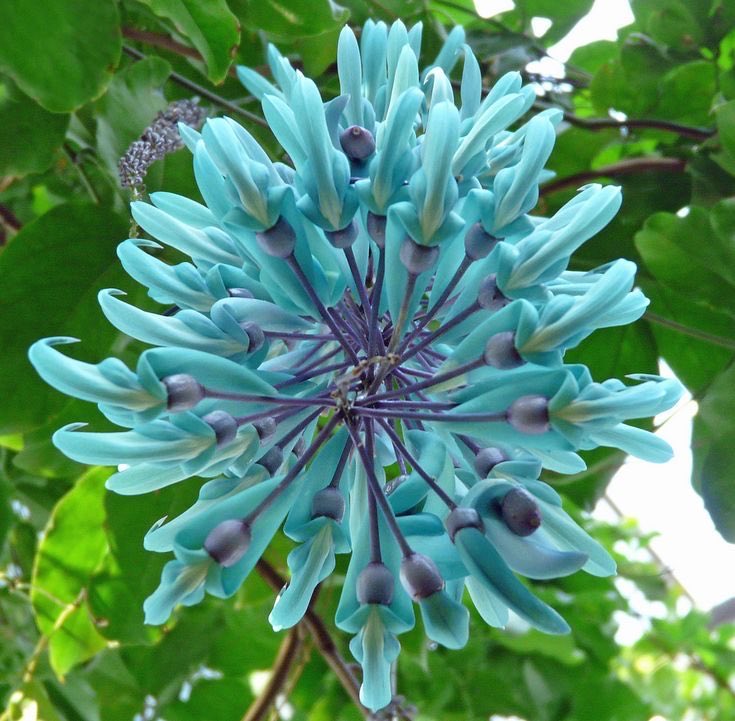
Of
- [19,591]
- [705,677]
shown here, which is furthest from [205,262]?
[705,677]

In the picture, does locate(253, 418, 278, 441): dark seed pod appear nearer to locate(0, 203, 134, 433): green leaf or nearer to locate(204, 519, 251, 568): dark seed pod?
locate(204, 519, 251, 568): dark seed pod

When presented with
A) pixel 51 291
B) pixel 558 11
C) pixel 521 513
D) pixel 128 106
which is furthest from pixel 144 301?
pixel 558 11

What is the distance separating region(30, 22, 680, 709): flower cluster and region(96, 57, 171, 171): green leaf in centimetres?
34

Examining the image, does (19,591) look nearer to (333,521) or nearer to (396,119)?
(333,521)

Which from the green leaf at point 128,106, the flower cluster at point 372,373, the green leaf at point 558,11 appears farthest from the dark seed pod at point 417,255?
the green leaf at point 558,11

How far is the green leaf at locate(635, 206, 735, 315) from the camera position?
3.39 ft

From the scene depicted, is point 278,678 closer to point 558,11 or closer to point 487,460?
point 487,460

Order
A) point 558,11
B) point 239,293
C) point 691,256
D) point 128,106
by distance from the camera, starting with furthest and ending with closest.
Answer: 1. point 558,11
2. point 691,256
3. point 128,106
4. point 239,293

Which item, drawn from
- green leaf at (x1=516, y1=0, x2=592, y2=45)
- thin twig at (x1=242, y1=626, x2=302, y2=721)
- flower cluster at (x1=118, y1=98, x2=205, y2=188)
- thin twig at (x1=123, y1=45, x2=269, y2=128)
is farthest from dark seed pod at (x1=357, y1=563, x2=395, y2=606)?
green leaf at (x1=516, y1=0, x2=592, y2=45)

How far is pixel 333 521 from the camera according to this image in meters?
0.55

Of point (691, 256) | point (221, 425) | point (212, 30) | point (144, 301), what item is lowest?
point (691, 256)

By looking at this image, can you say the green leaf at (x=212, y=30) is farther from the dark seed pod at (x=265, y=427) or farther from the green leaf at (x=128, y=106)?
the dark seed pod at (x=265, y=427)

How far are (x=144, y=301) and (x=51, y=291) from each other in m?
0.10

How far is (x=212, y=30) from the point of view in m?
0.82
